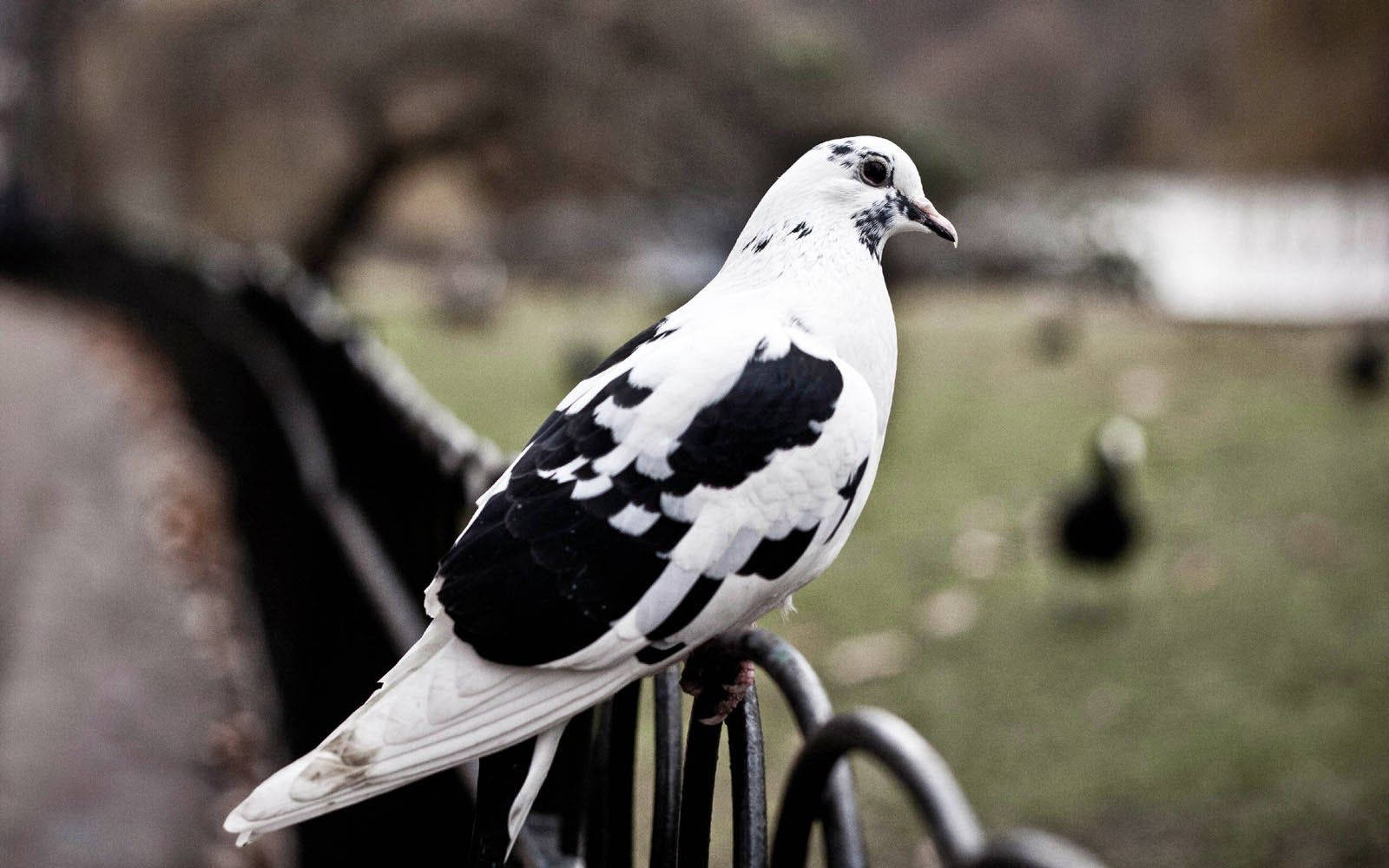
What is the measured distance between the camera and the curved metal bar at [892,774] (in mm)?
848

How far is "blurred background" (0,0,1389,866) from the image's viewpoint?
4.70 metres

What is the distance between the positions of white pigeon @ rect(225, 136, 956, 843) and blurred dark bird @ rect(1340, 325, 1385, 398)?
10072 millimetres

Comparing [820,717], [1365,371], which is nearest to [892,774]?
[820,717]

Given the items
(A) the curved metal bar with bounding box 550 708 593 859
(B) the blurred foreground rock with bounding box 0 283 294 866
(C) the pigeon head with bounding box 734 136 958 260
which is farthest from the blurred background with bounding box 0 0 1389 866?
(C) the pigeon head with bounding box 734 136 958 260

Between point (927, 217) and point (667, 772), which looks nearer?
point (927, 217)

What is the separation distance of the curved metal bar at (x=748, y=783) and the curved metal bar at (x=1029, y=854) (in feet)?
1.55

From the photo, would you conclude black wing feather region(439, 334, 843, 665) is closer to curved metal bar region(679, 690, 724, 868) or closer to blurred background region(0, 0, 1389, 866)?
curved metal bar region(679, 690, 724, 868)

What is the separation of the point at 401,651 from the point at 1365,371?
9.85 meters

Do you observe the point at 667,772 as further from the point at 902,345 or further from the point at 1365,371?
the point at 1365,371

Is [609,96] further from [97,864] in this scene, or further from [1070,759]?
[97,864]

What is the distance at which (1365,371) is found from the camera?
10.2 metres

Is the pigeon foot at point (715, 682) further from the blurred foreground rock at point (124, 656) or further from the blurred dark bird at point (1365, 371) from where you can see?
the blurred dark bird at point (1365, 371)

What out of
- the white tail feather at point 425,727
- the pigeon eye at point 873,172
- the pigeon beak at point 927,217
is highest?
the pigeon eye at point 873,172

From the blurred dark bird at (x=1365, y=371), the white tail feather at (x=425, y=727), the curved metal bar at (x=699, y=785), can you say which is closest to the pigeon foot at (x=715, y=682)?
the curved metal bar at (x=699, y=785)
